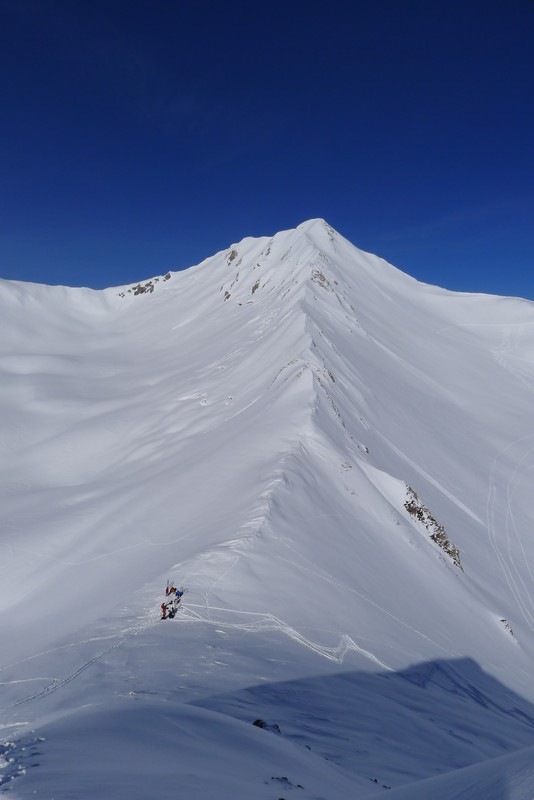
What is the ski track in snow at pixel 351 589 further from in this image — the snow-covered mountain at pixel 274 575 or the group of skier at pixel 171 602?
the group of skier at pixel 171 602

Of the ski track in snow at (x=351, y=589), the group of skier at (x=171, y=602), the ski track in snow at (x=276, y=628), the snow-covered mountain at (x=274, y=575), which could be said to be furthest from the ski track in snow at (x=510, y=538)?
the group of skier at (x=171, y=602)

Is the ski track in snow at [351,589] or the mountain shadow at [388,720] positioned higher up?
the ski track in snow at [351,589]

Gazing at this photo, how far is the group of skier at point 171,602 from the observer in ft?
31.6

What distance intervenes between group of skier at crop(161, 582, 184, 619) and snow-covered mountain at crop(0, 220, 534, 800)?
183 millimetres

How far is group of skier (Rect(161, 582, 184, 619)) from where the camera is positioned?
31.6 ft

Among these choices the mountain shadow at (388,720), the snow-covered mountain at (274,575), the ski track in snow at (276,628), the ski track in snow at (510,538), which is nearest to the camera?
the snow-covered mountain at (274,575)

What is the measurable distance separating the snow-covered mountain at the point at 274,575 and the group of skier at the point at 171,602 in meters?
0.18

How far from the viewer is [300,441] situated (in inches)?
736

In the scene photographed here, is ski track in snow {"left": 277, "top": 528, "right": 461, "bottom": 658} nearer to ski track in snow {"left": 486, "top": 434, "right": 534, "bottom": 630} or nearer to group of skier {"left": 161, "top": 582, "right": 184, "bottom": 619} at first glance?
group of skier {"left": 161, "top": 582, "right": 184, "bottom": 619}

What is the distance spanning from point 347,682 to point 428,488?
740 inches

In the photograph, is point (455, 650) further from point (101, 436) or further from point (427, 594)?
point (101, 436)

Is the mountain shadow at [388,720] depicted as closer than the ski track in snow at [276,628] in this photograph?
Yes

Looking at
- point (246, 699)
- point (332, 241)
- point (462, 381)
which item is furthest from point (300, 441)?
point (332, 241)

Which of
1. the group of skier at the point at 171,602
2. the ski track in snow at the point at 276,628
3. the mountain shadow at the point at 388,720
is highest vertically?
the group of skier at the point at 171,602
